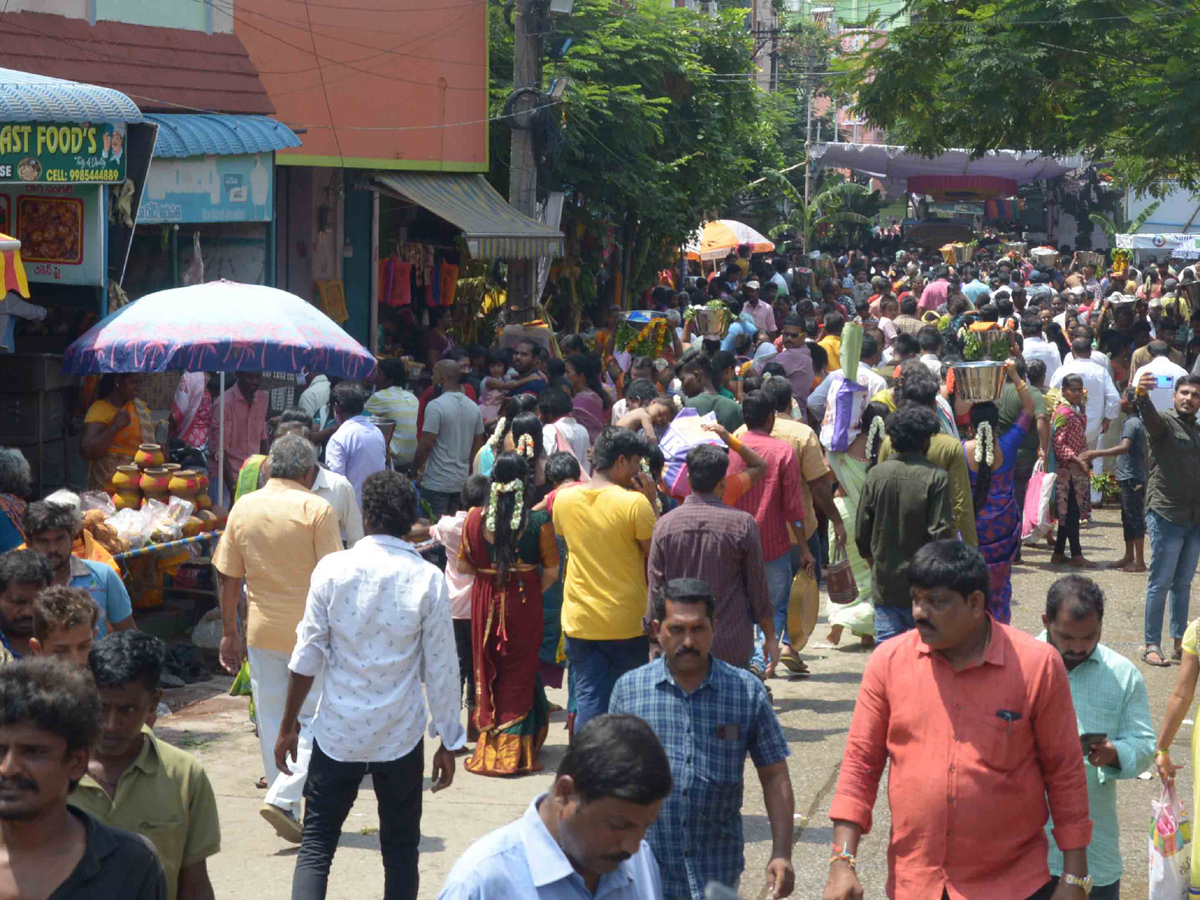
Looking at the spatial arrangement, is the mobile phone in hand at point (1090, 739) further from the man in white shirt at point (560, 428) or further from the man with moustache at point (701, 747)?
the man in white shirt at point (560, 428)

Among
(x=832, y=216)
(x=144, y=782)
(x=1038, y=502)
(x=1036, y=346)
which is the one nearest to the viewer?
(x=144, y=782)

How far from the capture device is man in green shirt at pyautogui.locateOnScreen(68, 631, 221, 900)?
3754 millimetres

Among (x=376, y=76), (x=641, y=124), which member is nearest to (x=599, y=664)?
(x=376, y=76)

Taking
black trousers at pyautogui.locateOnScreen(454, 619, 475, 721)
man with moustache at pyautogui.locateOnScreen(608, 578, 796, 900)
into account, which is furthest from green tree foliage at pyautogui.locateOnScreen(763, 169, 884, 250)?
man with moustache at pyautogui.locateOnScreen(608, 578, 796, 900)

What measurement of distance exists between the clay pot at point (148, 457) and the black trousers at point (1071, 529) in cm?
723

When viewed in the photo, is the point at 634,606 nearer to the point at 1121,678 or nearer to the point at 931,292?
the point at 1121,678

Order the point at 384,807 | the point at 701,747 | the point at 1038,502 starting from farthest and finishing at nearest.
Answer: the point at 1038,502, the point at 384,807, the point at 701,747

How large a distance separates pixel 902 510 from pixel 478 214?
1117 centimetres

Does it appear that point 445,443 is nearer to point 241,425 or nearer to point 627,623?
point 241,425

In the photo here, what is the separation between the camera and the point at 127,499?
31.7ft

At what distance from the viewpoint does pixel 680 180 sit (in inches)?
939

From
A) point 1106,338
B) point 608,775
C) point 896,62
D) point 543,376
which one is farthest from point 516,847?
point 896,62

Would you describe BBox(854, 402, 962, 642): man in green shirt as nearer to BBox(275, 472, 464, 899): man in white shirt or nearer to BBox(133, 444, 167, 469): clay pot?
BBox(275, 472, 464, 899): man in white shirt

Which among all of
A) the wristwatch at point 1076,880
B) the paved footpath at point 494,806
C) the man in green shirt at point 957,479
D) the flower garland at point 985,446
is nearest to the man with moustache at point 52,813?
the wristwatch at point 1076,880
